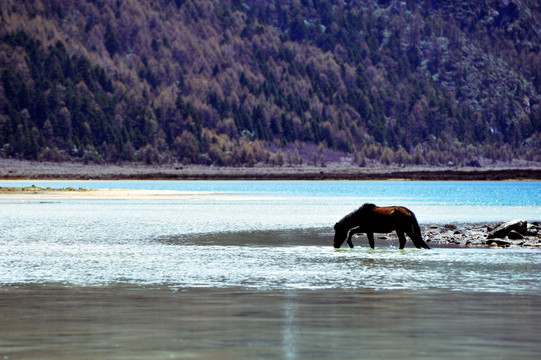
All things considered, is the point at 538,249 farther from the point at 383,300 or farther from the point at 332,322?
the point at 332,322

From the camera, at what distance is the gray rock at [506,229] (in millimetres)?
39500

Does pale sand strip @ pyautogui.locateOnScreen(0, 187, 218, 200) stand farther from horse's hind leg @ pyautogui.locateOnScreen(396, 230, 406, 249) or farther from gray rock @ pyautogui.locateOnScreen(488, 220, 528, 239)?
horse's hind leg @ pyautogui.locateOnScreen(396, 230, 406, 249)

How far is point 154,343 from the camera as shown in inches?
611

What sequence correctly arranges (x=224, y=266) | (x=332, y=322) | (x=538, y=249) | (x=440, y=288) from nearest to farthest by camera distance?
1. (x=332, y=322)
2. (x=440, y=288)
3. (x=224, y=266)
4. (x=538, y=249)

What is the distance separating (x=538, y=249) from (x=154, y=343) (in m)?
22.4

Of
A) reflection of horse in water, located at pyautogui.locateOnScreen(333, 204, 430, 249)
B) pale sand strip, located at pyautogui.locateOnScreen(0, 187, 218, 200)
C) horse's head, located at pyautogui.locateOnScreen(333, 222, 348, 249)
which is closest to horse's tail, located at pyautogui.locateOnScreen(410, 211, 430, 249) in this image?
reflection of horse in water, located at pyautogui.locateOnScreen(333, 204, 430, 249)

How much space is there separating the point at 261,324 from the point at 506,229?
2424 centimetres

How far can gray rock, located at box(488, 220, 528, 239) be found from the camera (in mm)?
39500

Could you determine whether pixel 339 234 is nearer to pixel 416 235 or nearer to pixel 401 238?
pixel 401 238

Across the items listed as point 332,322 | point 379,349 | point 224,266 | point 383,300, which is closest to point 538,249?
point 224,266

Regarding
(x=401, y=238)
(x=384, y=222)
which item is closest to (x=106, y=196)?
(x=401, y=238)

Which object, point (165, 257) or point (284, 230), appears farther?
point (284, 230)

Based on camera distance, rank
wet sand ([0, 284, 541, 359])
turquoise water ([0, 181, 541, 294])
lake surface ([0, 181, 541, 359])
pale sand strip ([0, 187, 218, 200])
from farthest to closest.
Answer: pale sand strip ([0, 187, 218, 200])
turquoise water ([0, 181, 541, 294])
lake surface ([0, 181, 541, 359])
wet sand ([0, 284, 541, 359])

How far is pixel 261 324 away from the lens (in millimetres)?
17453
